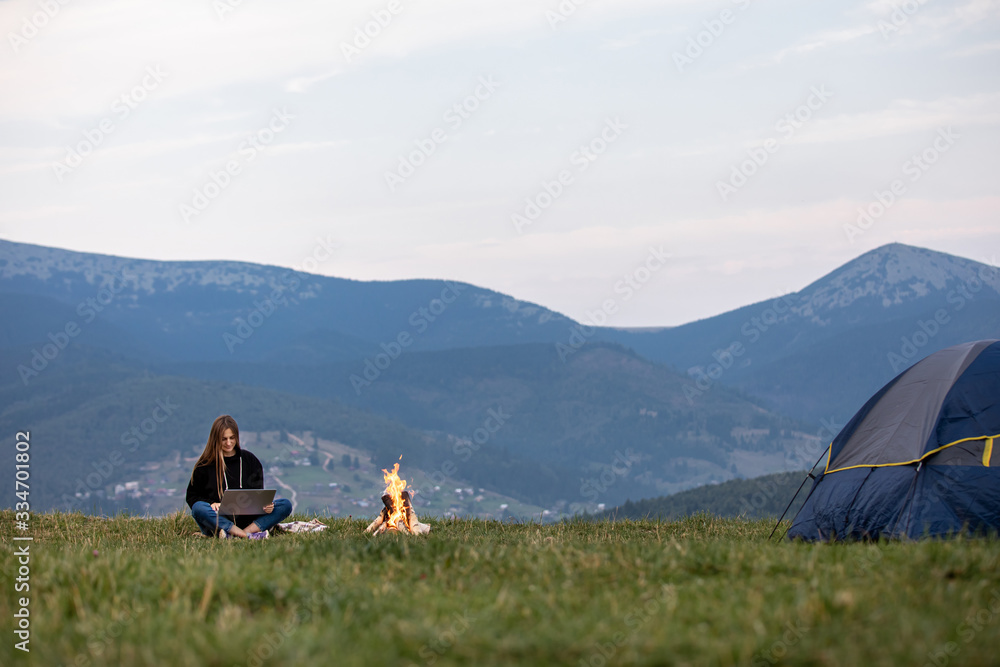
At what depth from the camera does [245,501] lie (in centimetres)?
1448

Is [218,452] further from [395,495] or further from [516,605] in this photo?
[516,605]

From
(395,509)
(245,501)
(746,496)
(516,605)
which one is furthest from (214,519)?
(746,496)

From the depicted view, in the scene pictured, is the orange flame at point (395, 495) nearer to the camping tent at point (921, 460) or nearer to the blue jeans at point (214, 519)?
the blue jeans at point (214, 519)

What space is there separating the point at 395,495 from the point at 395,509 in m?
0.26

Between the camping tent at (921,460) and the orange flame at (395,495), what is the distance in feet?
A: 21.0

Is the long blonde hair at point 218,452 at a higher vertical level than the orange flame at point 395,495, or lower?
higher

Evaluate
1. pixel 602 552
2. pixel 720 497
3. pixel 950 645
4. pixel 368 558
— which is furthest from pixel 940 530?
pixel 720 497

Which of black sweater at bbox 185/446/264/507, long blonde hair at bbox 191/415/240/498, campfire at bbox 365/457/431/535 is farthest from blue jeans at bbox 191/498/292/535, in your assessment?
campfire at bbox 365/457/431/535

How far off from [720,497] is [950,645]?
10926 cm

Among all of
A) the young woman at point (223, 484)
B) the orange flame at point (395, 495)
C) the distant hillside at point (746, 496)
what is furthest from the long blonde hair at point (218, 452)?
the distant hillside at point (746, 496)

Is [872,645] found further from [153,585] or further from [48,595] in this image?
[48,595]

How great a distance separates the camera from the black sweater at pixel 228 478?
14820 millimetres

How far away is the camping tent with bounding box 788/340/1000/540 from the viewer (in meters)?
12.4

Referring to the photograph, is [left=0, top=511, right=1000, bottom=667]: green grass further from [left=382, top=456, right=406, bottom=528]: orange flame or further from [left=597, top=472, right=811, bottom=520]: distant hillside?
[left=597, top=472, right=811, bottom=520]: distant hillside
